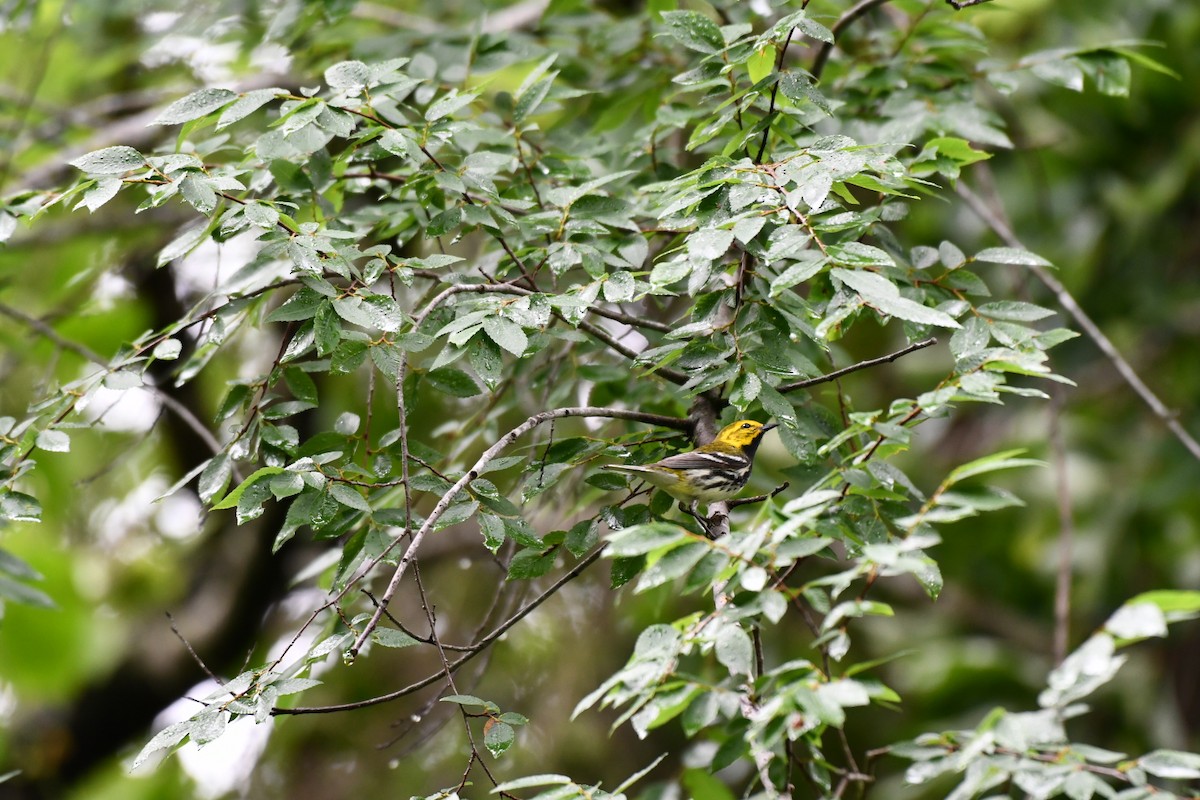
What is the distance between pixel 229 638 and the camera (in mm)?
5730

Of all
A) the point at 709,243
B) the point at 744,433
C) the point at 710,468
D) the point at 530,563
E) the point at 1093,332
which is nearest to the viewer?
the point at 709,243

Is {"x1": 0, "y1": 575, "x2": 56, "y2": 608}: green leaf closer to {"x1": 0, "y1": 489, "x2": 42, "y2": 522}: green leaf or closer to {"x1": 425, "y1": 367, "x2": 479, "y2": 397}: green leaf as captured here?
{"x1": 0, "y1": 489, "x2": 42, "y2": 522}: green leaf

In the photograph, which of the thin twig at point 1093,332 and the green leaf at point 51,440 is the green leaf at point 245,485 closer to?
the green leaf at point 51,440

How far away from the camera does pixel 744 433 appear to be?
2.99 meters

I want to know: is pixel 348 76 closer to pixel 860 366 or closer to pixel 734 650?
pixel 860 366

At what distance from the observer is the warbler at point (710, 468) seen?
2.63 metres

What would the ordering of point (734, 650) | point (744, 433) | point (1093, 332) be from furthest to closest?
1. point (1093, 332)
2. point (744, 433)
3. point (734, 650)

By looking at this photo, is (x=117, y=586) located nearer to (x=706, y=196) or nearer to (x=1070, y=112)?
(x=706, y=196)

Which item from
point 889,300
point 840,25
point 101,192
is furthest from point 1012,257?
point 101,192

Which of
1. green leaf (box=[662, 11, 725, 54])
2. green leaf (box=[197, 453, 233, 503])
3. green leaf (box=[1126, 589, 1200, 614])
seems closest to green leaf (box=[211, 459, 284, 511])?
green leaf (box=[197, 453, 233, 503])

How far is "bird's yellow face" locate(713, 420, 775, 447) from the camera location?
281 cm

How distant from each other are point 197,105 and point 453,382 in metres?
0.85

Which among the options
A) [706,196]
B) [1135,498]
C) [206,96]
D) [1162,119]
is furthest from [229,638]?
[1162,119]

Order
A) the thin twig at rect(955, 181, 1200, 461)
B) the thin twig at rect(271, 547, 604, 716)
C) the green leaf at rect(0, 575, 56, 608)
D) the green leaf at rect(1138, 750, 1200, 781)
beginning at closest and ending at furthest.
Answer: the green leaf at rect(1138, 750, 1200, 781)
the thin twig at rect(271, 547, 604, 716)
the green leaf at rect(0, 575, 56, 608)
the thin twig at rect(955, 181, 1200, 461)
